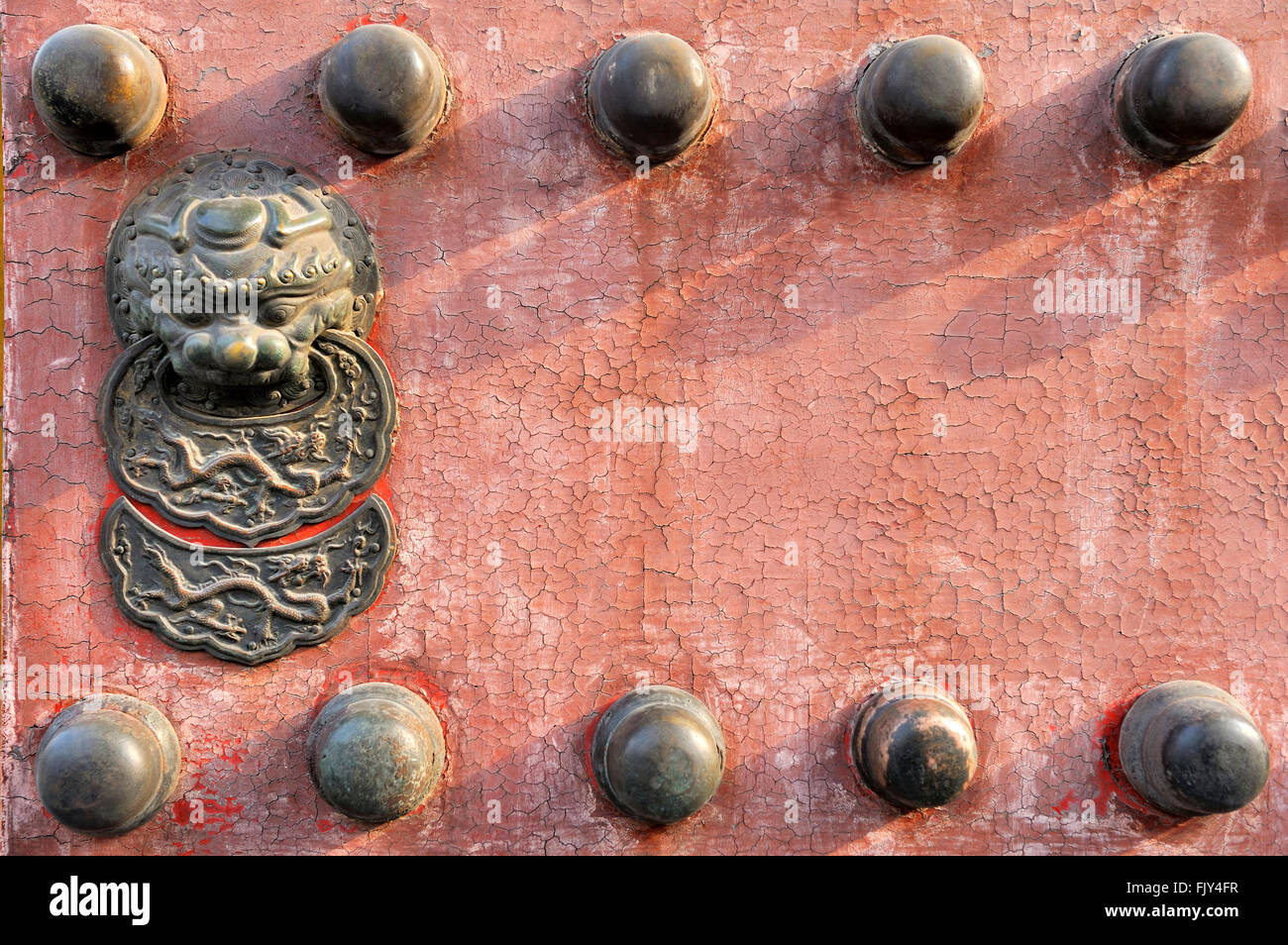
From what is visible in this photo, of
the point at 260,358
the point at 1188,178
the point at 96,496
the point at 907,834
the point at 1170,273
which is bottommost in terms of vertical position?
the point at 907,834

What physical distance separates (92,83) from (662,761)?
1809mm

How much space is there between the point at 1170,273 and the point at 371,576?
1.93 meters

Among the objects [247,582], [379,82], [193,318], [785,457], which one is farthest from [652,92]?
[247,582]

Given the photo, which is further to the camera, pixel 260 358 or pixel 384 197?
pixel 384 197

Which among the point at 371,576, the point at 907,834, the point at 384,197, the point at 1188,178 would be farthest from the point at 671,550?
the point at 1188,178

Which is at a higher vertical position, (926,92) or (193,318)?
(926,92)

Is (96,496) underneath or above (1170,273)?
underneath

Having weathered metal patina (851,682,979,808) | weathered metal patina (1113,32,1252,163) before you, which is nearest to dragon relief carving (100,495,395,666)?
weathered metal patina (851,682,979,808)

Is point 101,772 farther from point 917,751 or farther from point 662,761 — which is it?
point 917,751

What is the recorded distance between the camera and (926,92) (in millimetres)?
1805

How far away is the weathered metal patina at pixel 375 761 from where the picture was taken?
1.79m

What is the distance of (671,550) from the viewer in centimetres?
197

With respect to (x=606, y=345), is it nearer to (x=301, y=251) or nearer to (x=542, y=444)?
(x=542, y=444)

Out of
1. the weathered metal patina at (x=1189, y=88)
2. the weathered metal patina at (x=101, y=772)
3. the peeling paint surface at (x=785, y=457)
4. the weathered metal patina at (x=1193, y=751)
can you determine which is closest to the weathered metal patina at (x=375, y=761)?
the peeling paint surface at (x=785, y=457)
